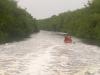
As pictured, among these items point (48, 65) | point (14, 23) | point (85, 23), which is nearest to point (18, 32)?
point (14, 23)

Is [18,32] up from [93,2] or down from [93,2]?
down

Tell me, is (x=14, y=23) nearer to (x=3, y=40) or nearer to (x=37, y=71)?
(x=3, y=40)

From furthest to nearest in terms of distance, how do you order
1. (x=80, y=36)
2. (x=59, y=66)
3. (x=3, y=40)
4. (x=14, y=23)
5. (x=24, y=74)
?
(x=80, y=36)
(x=14, y=23)
(x=3, y=40)
(x=59, y=66)
(x=24, y=74)

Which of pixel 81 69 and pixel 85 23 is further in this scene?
pixel 85 23

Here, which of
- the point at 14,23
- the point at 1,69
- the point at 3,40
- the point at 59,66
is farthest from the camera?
the point at 14,23

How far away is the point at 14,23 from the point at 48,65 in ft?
118

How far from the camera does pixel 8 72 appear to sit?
760 inches

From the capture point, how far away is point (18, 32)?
60562 mm

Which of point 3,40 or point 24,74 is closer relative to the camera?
point 24,74

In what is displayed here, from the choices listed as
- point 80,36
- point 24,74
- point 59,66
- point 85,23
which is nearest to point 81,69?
point 59,66

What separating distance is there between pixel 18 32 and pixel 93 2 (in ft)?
48.7

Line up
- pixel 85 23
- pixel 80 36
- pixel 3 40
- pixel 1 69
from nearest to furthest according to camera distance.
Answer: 1. pixel 1 69
2. pixel 3 40
3. pixel 85 23
4. pixel 80 36

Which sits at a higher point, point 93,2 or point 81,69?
point 93,2

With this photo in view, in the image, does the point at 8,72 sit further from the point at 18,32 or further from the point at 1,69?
the point at 18,32
